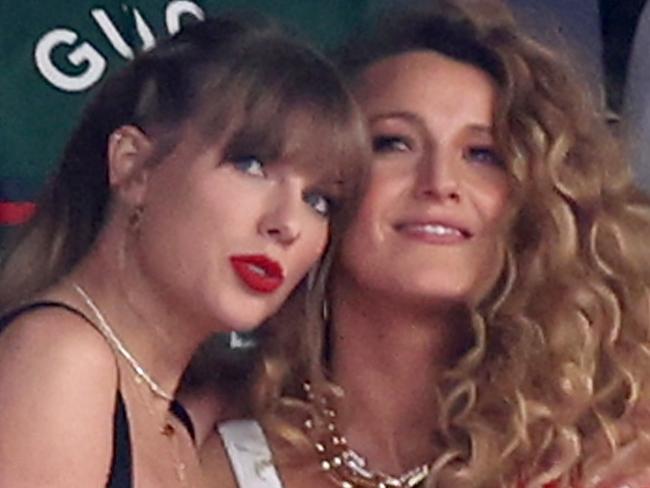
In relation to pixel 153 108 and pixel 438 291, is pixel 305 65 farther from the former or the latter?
pixel 438 291

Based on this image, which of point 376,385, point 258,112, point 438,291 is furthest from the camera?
point 376,385

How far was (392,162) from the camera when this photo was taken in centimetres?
150

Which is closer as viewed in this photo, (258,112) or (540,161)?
(258,112)

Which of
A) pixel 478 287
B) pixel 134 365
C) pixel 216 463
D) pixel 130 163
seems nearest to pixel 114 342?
pixel 134 365

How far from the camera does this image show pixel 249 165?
118cm

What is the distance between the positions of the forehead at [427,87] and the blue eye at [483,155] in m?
0.03

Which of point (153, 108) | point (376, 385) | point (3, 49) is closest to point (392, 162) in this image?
point (376, 385)

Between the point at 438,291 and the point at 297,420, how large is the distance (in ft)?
0.68

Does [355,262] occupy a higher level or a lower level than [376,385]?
higher

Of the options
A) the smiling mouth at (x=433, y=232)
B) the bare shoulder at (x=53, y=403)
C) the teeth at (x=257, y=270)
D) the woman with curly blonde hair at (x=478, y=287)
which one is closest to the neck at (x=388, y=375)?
the woman with curly blonde hair at (x=478, y=287)

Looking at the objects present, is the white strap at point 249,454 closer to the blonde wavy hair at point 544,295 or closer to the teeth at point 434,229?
the blonde wavy hair at point 544,295

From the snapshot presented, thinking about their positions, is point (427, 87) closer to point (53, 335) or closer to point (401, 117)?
point (401, 117)

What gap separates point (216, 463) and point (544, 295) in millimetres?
363

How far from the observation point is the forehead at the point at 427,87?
1520 millimetres
